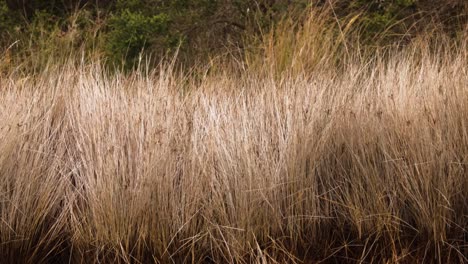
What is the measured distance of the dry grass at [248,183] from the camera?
4.07m

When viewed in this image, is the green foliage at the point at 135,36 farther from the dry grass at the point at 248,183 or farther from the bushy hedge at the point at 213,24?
the dry grass at the point at 248,183

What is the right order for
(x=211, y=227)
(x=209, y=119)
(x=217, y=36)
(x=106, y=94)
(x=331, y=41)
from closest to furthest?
(x=211, y=227) < (x=209, y=119) < (x=106, y=94) < (x=331, y=41) < (x=217, y=36)

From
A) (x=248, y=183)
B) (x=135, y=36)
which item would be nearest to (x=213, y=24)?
(x=135, y=36)

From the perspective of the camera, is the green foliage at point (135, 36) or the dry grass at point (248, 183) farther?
the green foliage at point (135, 36)

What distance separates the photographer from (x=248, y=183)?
13.4ft

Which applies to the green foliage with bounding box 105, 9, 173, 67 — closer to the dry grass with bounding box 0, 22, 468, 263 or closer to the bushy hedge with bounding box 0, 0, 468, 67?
the bushy hedge with bounding box 0, 0, 468, 67

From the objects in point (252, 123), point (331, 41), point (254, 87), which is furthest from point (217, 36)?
point (252, 123)

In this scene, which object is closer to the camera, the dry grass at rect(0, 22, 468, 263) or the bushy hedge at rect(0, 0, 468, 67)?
the dry grass at rect(0, 22, 468, 263)

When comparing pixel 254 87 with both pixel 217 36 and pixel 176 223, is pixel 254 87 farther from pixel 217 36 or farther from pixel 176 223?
pixel 217 36

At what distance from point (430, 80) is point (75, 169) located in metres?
1.96

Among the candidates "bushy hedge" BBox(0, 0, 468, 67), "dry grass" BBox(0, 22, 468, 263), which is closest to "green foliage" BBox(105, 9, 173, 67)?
"bushy hedge" BBox(0, 0, 468, 67)

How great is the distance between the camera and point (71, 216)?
164 inches

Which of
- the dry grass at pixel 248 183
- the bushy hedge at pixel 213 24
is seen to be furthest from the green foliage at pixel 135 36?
the dry grass at pixel 248 183

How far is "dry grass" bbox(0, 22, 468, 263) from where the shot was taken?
13.4ft
